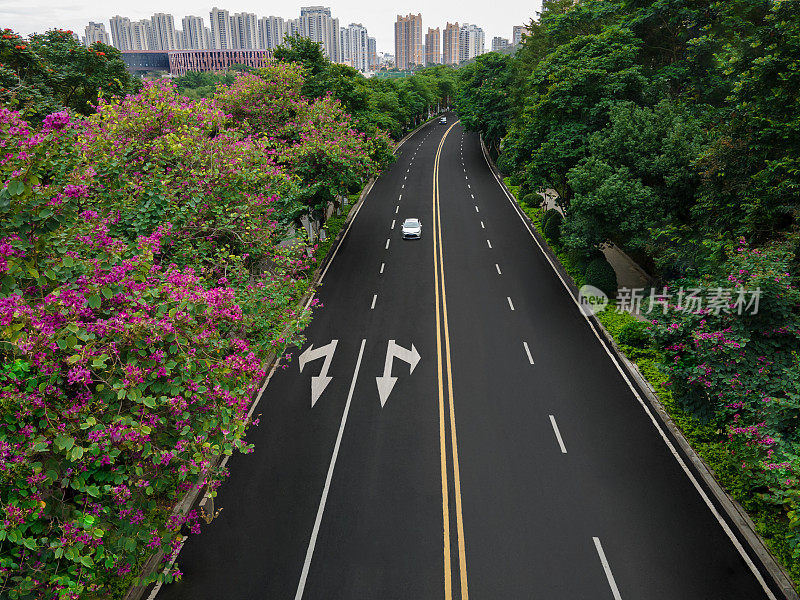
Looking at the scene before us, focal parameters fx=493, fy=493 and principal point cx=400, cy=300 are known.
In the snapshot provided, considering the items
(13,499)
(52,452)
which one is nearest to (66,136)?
(52,452)

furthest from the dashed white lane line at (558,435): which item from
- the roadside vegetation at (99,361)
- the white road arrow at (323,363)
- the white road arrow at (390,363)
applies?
the roadside vegetation at (99,361)

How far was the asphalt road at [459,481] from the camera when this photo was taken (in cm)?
1107

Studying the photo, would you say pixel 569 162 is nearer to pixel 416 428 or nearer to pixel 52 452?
pixel 416 428

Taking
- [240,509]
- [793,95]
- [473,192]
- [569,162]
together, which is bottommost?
[240,509]

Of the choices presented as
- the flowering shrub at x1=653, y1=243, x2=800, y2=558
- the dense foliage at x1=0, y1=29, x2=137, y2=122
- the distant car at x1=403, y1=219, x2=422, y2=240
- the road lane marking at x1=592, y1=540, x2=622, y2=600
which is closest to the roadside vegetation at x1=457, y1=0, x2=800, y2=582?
the flowering shrub at x1=653, y1=243, x2=800, y2=558

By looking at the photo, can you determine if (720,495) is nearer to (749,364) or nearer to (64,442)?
(749,364)

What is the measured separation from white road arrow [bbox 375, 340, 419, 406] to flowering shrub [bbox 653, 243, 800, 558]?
30.1 ft

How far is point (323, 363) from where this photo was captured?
1983cm

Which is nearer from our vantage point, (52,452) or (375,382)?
(52,452)

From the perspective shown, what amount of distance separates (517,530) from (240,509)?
283 inches

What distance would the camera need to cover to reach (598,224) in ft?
73.0

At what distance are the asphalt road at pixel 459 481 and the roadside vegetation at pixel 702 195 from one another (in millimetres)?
2078

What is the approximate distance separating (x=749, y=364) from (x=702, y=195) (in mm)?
8334

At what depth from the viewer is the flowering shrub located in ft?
36.6
